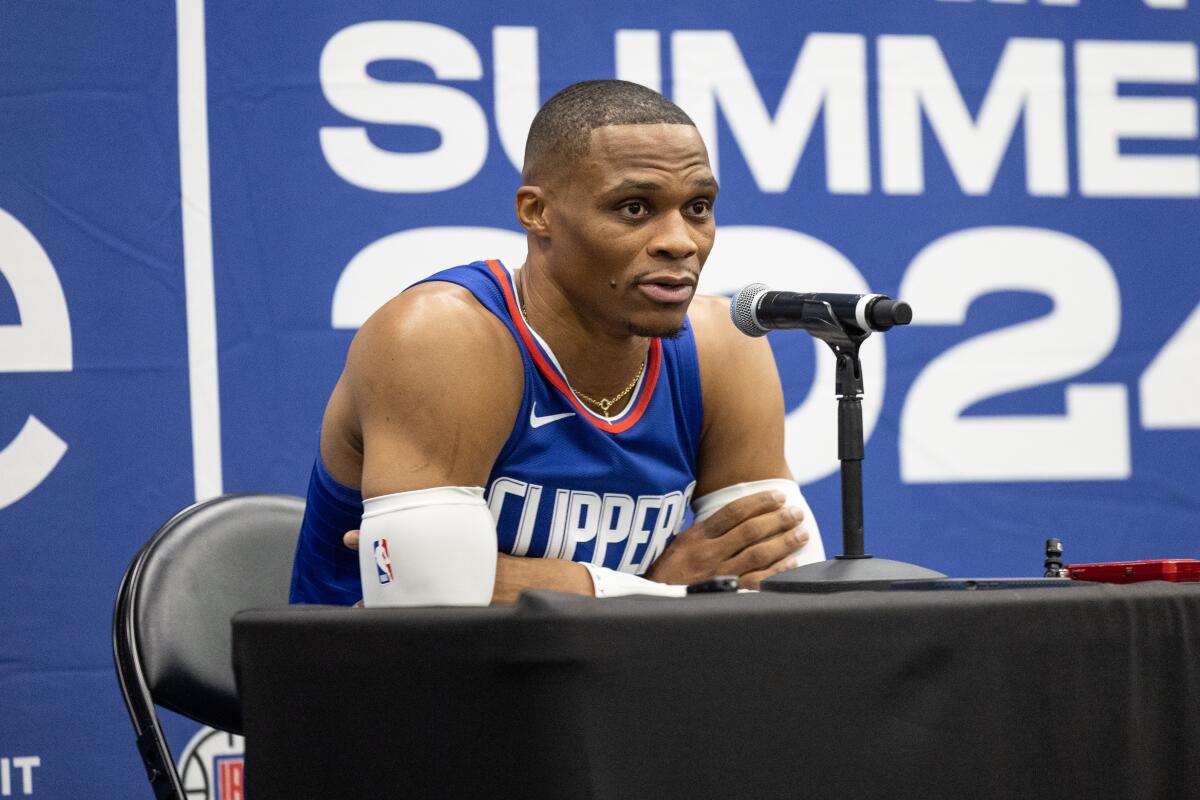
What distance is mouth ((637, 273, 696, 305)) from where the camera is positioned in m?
1.79

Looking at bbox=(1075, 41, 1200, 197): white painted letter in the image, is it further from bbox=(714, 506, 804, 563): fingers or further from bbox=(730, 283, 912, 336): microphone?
bbox=(730, 283, 912, 336): microphone

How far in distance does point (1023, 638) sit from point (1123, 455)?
195cm

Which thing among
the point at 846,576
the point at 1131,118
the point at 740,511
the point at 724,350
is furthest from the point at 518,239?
the point at 846,576

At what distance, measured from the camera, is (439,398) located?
1.65 metres

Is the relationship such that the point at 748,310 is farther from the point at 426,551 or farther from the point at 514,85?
the point at 514,85

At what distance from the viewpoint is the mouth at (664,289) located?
1792 millimetres

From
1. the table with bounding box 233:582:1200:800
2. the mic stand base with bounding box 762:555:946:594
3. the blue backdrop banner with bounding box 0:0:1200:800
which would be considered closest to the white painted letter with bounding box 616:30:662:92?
the blue backdrop banner with bounding box 0:0:1200:800

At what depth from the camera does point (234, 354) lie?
8.12ft

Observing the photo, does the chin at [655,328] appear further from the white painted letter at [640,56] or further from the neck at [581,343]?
the white painted letter at [640,56]

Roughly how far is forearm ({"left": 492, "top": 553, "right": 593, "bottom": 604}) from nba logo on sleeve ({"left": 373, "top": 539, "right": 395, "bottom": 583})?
174 mm

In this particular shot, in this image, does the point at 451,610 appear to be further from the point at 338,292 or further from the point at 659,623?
the point at 338,292

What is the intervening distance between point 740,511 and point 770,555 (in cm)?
8

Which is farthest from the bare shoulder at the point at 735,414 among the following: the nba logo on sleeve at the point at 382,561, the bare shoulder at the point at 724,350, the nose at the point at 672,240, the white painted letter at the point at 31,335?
the white painted letter at the point at 31,335

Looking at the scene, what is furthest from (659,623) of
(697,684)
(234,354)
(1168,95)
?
(1168,95)
